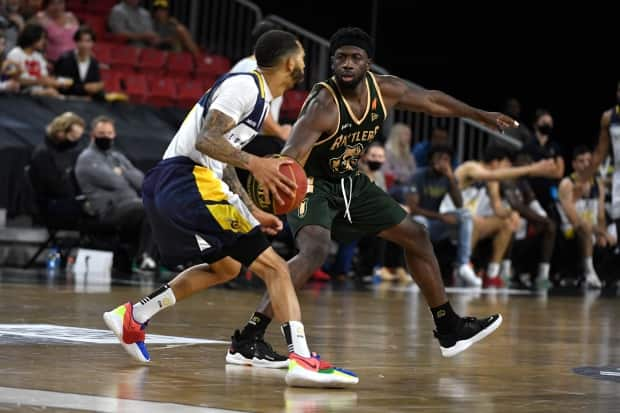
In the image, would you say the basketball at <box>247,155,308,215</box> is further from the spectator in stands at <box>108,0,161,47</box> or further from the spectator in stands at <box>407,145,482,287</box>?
the spectator in stands at <box>108,0,161,47</box>

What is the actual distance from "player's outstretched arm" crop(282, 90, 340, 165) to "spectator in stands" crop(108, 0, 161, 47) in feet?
38.1

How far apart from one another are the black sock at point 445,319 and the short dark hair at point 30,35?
9469 mm

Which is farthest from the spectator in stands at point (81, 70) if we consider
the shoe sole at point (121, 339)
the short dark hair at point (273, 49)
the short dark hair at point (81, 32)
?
the short dark hair at point (273, 49)

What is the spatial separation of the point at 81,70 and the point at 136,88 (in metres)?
1.62

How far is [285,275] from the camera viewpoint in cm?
588

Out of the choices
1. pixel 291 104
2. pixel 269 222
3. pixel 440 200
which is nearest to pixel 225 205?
pixel 269 222

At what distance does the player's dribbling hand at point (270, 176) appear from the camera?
5684 mm

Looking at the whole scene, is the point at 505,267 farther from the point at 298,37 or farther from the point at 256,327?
the point at 256,327

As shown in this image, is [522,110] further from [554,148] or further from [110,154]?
[110,154]

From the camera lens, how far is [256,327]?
6.46 metres

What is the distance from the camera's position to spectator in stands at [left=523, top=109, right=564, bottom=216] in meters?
17.5

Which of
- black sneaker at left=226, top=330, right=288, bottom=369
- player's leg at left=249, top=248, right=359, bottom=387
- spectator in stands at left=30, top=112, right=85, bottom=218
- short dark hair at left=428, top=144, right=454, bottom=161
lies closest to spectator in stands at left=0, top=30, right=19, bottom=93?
spectator in stands at left=30, top=112, right=85, bottom=218

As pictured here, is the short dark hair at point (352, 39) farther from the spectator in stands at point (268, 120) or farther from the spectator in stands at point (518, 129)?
the spectator in stands at point (518, 129)

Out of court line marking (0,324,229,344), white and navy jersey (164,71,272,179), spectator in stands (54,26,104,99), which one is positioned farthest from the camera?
spectator in stands (54,26,104,99)
